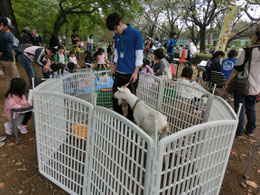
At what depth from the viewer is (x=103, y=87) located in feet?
14.1

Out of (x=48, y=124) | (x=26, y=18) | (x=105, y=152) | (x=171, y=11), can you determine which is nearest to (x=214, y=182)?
(x=105, y=152)

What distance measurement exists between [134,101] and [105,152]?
1460mm

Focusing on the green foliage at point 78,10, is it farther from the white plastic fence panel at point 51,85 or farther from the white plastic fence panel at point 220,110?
the white plastic fence panel at point 220,110

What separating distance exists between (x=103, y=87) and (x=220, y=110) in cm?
289

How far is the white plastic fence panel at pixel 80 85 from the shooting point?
3300 mm

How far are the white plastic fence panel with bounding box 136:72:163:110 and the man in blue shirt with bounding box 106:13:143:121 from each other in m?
0.35

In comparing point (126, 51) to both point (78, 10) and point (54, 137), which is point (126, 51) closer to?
point (54, 137)

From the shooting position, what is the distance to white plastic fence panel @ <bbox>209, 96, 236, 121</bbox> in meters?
1.75

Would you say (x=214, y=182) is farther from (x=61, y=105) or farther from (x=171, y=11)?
(x=171, y=11)

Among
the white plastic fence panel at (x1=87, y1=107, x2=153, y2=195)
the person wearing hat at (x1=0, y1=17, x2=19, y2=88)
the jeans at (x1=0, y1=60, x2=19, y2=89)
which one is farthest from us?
the jeans at (x1=0, y1=60, x2=19, y2=89)

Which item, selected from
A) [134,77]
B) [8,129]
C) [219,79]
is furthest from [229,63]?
[8,129]

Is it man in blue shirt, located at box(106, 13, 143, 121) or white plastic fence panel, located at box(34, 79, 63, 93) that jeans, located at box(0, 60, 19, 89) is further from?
man in blue shirt, located at box(106, 13, 143, 121)

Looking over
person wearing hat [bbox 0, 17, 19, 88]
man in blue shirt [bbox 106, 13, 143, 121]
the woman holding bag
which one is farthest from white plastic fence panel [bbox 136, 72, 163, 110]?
person wearing hat [bbox 0, 17, 19, 88]

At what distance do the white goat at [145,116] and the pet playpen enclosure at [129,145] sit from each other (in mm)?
396
